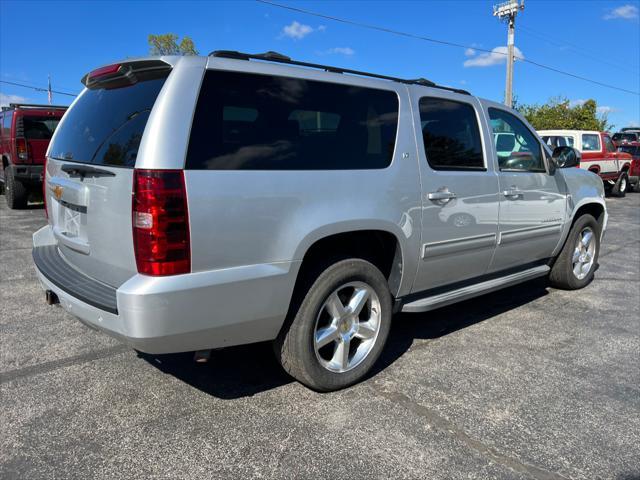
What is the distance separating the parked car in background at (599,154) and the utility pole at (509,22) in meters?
7.30

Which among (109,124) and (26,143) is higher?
(26,143)

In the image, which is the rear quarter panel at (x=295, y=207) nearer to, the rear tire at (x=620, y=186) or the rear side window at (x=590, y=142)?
the rear side window at (x=590, y=142)

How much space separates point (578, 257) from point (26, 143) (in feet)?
35.4

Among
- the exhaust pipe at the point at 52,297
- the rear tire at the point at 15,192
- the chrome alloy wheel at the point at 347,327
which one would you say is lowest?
the chrome alloy wheel at the point at 347,327

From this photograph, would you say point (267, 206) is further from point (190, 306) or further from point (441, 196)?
point (441, 196)

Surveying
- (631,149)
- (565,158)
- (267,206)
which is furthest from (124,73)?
(631,149)

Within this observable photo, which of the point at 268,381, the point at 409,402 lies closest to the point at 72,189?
the point at 268,381

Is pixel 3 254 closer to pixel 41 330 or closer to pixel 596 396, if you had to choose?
pixel 41 330

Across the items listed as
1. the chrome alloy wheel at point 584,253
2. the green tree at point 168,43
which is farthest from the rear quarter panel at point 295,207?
the green tree at point 168,43

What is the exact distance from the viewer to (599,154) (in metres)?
16.1

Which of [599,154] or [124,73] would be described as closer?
[124,73]

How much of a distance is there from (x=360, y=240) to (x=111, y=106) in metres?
1.67

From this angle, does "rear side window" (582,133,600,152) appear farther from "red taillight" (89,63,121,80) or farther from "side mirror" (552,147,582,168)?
"red taillight" (89,63,121,80)

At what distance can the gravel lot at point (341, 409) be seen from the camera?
8.14 ft
